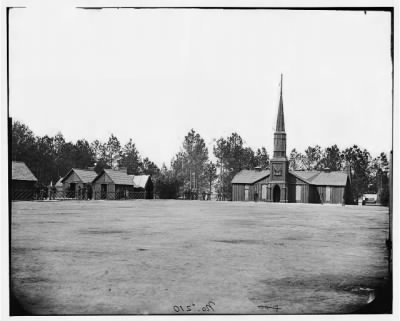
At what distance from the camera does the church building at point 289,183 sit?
12141 millimetres

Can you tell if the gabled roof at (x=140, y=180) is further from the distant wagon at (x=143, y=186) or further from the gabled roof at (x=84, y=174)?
the gabled roof at (x=84, y=174)

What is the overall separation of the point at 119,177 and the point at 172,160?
5.82 feet

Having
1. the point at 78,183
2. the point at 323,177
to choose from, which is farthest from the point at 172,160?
the point at 323,177

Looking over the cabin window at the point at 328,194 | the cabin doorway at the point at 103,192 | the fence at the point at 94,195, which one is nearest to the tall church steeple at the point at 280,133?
the fence at the point at 94,195

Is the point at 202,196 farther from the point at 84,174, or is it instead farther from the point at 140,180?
the point at 84,174

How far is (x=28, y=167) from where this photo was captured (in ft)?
28.7

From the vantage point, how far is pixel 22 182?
820 centimetres

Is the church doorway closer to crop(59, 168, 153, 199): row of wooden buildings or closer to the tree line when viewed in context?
the tree line

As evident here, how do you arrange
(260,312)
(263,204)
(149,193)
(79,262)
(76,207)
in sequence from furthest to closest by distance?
1. (263,204)
2. (76,207)
3. (149,193)
4. (79,262)
5. (260,312)

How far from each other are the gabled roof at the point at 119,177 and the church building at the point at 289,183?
2899 mm

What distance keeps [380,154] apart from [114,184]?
6146 mm

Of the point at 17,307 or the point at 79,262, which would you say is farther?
the point at 79,262
